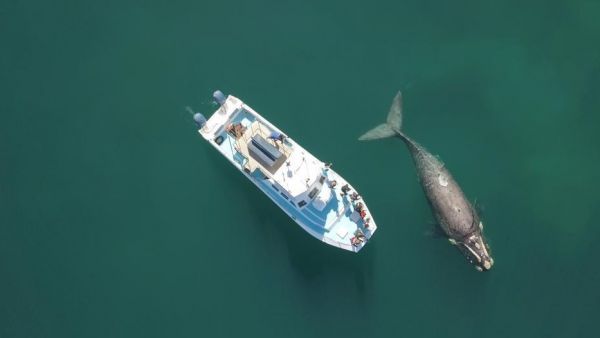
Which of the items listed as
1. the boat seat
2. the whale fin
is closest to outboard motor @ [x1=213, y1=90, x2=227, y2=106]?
the boat seat

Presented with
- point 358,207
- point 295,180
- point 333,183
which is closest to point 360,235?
point 358,207

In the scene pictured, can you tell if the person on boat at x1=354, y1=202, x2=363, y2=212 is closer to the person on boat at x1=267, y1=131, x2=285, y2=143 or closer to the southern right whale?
the southern right whale

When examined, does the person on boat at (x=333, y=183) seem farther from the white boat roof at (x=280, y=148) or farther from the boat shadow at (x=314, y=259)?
the boat shadow at (x=314, y=259)

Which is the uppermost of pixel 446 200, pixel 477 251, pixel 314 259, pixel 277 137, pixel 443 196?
pixel 277 137

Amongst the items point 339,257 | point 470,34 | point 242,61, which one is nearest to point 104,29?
point 242,61

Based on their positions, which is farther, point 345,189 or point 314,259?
point 314,259

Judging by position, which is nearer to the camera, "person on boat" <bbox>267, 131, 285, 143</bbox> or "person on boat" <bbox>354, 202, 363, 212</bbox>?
"person on boat" <bbox>354, 202, 363, 212</bbox>

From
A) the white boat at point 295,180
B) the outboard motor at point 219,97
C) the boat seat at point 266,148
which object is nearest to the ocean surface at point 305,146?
the white boat at point 295,180

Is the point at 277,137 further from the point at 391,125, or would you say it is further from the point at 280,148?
the point at 391,125
